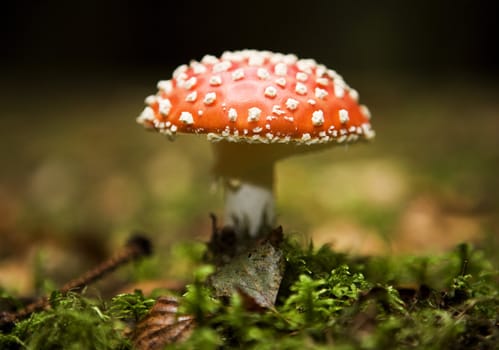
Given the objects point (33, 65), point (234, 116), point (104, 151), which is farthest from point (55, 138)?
point (33, 65)

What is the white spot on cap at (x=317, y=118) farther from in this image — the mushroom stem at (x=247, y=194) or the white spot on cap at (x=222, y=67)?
the mushroom stem at (x=247, y=194)

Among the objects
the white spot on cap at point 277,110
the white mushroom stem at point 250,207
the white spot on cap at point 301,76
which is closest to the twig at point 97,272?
the white mushroom stem at point 250,207

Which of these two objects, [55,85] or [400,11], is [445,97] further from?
[55,85]

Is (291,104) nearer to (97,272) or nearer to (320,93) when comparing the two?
(320,93)

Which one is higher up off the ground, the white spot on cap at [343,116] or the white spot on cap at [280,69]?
the white spot on cap at [280,69]

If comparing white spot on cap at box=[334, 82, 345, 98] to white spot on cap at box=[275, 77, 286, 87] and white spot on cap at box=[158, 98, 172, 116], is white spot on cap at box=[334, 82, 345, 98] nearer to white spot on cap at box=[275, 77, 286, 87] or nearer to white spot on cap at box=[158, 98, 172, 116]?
white spot on cap at box=[275, 77, 286, 87]

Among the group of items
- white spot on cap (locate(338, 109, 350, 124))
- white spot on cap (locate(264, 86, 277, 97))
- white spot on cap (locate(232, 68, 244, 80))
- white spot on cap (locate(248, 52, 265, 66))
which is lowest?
white spot on cap (locate(338, 109, 350, 124))

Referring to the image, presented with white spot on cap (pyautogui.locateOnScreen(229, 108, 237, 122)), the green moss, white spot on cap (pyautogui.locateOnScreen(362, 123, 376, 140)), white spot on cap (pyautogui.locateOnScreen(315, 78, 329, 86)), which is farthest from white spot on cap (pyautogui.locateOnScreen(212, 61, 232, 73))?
the green moss
